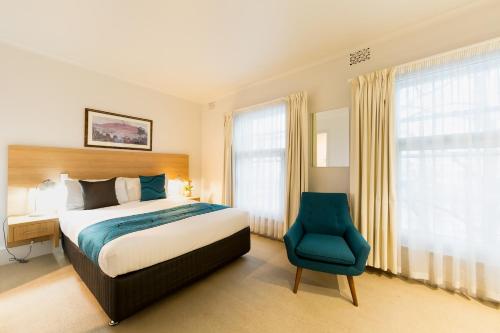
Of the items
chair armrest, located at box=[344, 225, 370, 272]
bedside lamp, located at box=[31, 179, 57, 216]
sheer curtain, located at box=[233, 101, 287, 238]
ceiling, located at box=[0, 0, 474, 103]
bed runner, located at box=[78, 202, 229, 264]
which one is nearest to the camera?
bed runner, located at box=[78, 202, 229, 264]

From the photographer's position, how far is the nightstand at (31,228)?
7.39 ft

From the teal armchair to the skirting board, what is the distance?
3.34 m

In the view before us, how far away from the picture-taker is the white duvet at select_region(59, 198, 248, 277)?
1.54 metres

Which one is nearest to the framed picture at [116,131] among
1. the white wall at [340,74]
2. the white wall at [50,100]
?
the white wall at [50,100]

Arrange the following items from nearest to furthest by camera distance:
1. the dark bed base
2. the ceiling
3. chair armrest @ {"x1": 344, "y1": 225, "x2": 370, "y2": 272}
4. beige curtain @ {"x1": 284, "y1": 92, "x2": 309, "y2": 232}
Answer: the dark bed base → chair armrest @ {"x1": 344, "y1": 225, "x2": 370, "y2": 272} → the ceiling → beige curtain @ {"x1": 284, "y1": 92, "x2": 309, "y2": 232}

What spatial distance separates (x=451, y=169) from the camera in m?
2.01

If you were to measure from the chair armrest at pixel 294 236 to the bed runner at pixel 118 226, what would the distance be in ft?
3.49

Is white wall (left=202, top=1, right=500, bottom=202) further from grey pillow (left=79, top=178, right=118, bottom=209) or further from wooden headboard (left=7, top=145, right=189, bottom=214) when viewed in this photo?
grey pillow (left=79, top=178, right=118, bottom=209)

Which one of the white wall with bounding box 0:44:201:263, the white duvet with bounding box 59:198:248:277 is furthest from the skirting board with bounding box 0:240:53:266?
the white duvet with bounding box 59:198:248:277

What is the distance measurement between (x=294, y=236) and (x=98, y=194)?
2.68 meters

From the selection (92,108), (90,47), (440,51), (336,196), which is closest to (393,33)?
(440,51)

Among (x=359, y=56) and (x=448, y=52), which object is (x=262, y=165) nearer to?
(x=359, y=56)

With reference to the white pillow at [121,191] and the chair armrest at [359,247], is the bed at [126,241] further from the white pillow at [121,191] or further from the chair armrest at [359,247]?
the chair armrest at [359,247]

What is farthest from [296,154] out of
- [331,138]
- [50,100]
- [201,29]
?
[50,100]
